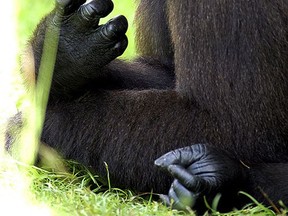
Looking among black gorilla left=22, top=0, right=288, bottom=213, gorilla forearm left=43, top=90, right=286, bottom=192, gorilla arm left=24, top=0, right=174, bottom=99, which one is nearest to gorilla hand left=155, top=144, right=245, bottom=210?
black gorilla left=22, top=0, right=288, bottom=213

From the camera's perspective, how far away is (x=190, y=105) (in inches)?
120

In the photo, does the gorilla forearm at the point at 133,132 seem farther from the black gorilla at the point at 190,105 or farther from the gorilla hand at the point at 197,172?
the gorilla hand at the point at 197,172

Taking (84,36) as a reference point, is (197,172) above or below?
below

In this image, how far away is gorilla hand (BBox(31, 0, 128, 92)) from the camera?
3100 mm

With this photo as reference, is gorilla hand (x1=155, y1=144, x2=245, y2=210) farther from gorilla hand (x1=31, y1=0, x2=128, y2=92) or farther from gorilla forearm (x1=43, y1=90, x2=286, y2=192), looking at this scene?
gorilla hand (x1=31, y1=0, x2=128, y2=92)

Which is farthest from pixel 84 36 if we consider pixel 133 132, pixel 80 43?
pixel 133 132

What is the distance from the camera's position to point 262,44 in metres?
2.93

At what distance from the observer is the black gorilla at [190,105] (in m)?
2.92

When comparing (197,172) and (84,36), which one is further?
(84,36)

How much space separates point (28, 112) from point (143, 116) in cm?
54

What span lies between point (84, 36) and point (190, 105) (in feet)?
1.56

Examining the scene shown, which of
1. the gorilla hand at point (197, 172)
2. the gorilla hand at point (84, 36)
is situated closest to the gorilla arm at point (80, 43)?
the gorilla hand at point (84, 36)

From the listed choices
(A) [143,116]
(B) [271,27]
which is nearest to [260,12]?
(B) [271,27]

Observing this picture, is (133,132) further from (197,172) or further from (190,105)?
(197,172)
